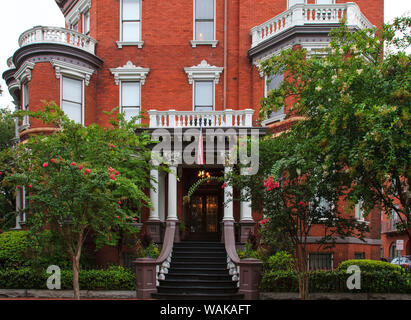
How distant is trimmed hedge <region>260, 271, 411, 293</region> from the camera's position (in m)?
13.7

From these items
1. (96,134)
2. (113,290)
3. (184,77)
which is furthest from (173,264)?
(184,77)

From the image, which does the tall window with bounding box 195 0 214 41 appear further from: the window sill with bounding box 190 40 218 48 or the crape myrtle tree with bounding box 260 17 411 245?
the crape myrtle tree with bounding box 260 17 411 245

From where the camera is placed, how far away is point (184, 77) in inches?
834

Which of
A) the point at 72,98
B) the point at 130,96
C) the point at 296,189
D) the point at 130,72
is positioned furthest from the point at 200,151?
the point at 72,98

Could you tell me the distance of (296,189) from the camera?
10.7m

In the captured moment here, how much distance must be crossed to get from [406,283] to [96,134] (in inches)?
435

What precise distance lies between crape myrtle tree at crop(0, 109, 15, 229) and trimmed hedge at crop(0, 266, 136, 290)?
4478 mm

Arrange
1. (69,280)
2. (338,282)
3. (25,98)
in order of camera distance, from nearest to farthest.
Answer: (338,282) → (69,280) → (25,98)

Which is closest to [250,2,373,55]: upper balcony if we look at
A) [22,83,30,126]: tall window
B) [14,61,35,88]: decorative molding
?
[14,61,35,88]: decorative molding

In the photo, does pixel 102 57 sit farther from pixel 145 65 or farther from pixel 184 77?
pixel 184 77

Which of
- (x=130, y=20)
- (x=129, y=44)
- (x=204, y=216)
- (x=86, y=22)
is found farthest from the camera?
(x=86, y=22)

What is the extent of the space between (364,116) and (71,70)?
15.0m

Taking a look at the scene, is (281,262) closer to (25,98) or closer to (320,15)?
(320,15)

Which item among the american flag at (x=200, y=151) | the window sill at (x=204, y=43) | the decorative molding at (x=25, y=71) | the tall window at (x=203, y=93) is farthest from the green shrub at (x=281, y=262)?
the decorative molding at (x=25, y=71)
